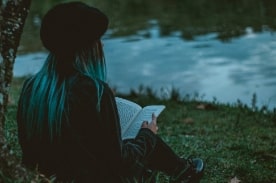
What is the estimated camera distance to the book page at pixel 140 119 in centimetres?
433

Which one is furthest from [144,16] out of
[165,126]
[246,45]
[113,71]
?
[165,126]

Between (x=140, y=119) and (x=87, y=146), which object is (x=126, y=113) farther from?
(x=87, y=146)

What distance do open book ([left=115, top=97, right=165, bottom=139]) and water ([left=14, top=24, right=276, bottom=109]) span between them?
6946mm

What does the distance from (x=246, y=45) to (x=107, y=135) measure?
13734mm

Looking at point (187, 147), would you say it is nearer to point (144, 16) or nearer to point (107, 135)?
point (107, 135)

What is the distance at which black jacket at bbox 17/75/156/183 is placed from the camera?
368 centimetres

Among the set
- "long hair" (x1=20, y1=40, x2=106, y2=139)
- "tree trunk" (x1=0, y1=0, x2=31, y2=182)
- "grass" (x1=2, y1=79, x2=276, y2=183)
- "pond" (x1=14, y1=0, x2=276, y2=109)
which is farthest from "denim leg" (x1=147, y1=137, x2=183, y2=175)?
"pond" (x1=14, y1=0, x2=276, y2=109)

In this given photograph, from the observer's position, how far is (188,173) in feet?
15.2

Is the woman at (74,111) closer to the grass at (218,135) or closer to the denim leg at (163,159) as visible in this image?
the denim leg at (163,159)

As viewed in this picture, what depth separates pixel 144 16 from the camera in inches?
960

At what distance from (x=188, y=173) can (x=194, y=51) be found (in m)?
12.2

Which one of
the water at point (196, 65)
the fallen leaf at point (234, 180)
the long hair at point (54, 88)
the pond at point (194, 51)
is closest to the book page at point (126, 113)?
the long hair at point (54, 88)

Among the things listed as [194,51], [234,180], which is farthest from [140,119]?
[194,51]

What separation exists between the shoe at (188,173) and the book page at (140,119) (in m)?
0.51
